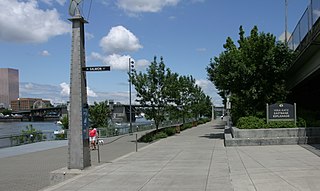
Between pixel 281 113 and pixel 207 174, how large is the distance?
1169cm

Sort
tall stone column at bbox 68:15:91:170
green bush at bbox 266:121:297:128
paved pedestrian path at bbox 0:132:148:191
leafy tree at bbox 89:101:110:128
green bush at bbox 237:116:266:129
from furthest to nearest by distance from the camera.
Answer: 1. leafy tree at bbox 89:101:110:128
2. green bush at bbox 237:116:266:129
3. green bush at bbox 266:121:297:128
4. tall stone column at bbox 68:15:91:170
5. paved pedestrian path at bbox 0:132:148:191

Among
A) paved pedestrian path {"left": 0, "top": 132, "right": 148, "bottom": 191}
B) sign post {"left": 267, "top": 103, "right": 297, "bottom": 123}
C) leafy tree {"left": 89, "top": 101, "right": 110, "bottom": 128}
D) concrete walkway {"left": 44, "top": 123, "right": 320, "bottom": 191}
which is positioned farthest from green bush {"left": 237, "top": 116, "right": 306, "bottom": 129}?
leafy tree {"left": 89, "top": 101, "right": 110, "bottom": 128}

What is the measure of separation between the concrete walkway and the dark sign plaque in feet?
19.6

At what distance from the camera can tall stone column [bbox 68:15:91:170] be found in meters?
12.3

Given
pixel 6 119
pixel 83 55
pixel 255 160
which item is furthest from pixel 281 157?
pixel 6 119

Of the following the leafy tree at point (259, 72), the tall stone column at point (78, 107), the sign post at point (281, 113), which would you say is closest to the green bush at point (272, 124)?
the sign post at point (281, 113)

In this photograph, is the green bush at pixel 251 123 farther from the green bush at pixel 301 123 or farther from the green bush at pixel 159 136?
the green bush at pixel 159 136

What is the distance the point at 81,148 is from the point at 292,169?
634 centimetres

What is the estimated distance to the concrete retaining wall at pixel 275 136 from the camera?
19.2 metres

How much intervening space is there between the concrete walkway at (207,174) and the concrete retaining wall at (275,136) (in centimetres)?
380

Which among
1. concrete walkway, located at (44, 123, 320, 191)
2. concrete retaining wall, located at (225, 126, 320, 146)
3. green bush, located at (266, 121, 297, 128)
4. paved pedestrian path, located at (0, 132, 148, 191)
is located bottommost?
paved pedestrian path, located at (0, 132, 148, 191)

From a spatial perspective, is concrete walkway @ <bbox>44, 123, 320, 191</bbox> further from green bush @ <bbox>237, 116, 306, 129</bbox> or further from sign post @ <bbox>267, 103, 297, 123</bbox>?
sign post @ <bbox>267, 103, 297, 123</bbox>

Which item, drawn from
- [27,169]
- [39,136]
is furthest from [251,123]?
[39,136]

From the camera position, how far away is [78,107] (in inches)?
492
